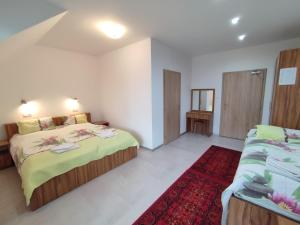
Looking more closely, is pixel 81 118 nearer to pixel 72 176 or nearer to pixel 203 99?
pixel 72 176

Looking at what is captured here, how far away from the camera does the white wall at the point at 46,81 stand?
320 cm

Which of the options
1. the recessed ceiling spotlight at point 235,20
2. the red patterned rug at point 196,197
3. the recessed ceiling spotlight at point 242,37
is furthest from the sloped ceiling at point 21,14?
the recessed ceiling spotlight at point 242,37

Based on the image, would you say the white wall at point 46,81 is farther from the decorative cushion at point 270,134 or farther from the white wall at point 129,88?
the decorative cushion at point 270,134

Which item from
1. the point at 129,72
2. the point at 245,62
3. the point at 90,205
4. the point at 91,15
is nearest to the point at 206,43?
the point at 245,62

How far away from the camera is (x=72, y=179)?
7.27 feet

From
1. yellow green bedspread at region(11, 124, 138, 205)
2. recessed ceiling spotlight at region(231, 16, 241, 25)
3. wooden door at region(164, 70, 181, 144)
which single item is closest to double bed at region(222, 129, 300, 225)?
yellow green bedspread at region(11, 124, 138, 205)

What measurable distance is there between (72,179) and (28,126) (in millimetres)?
2093

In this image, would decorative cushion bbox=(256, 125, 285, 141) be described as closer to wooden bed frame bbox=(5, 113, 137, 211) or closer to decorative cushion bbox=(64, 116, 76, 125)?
wooden bed frame bbox=(5, 113, 137, 211)

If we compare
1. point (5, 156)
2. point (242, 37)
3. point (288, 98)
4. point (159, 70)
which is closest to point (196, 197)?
point (288, 98)

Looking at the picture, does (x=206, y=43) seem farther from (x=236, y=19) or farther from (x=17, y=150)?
(x=17, y=150)

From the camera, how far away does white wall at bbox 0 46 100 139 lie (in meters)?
3.20

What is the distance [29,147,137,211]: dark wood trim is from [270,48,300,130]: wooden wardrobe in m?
3.13

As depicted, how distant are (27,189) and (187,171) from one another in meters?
2.43

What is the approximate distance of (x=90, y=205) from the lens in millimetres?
1902
